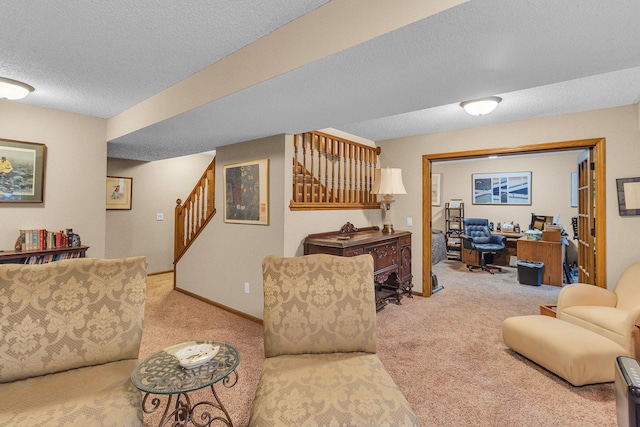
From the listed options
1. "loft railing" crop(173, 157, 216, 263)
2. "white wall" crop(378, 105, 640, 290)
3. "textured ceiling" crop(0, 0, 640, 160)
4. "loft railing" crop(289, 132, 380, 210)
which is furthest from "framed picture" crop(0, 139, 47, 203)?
"white wall" crop(378, 105, 640, 290)

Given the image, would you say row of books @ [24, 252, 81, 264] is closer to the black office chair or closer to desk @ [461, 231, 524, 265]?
the black office chair

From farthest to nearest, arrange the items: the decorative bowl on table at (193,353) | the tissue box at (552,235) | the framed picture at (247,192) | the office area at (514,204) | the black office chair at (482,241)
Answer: the black office chair at (482,241) → the office area at (514,204) → the tissue box at (552,235) → the framed picture at (247,192) → the decorative bowl on table at (193,353)

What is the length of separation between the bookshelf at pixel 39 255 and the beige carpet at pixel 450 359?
3.44 ft

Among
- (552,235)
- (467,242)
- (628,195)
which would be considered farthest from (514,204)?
(628,195)

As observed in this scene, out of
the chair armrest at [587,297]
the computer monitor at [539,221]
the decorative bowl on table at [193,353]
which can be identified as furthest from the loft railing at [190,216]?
the computer monitor at [539,221]

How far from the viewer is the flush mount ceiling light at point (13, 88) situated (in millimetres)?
2422

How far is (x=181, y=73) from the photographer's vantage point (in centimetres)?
242

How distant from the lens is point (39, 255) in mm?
2926

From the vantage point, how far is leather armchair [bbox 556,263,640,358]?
2383 mm

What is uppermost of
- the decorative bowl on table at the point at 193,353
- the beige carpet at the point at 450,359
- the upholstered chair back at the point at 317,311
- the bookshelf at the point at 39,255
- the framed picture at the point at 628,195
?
the framed picture at the point at 628,195

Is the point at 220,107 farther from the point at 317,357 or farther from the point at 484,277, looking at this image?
the point at 484,277

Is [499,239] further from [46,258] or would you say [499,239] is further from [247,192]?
[46,258]

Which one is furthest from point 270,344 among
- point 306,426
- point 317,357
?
point 306,426

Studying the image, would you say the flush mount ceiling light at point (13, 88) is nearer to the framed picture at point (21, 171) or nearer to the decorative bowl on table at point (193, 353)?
the framed picture at point (21, 171)
